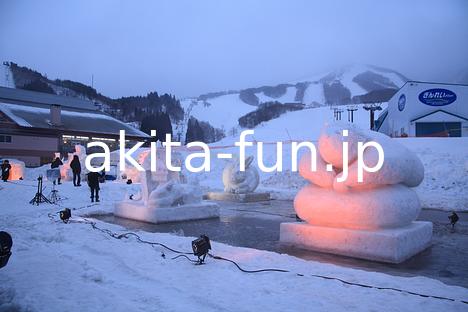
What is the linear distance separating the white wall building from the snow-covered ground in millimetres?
35088

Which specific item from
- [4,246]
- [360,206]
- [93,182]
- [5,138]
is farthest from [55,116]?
[4,246]

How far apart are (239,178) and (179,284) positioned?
13120 mm

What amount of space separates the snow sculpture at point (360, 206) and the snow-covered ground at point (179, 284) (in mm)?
1087

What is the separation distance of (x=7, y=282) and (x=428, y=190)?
20.6 m

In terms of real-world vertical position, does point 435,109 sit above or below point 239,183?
above

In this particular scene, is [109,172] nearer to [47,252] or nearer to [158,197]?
[158,197]

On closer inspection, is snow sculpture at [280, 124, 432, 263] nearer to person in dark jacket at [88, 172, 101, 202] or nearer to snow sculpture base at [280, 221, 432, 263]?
snow sculpture base at [280, 221, 432, 263]

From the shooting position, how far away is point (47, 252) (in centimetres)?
690

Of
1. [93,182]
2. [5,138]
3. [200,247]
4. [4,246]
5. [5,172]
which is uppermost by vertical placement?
[5,138]

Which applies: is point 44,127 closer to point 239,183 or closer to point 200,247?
point 239,183

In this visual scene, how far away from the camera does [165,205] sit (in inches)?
461

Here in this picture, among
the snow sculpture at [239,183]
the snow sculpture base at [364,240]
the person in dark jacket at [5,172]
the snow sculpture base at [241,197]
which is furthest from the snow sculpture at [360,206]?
the person in dark jacket at [5,172]

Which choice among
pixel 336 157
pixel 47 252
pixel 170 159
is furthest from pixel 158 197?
pixel 336 157

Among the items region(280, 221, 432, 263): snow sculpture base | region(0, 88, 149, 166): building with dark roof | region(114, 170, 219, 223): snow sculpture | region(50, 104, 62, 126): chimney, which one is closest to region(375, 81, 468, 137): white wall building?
region(114, 170, 219, 223): snow sculpture
